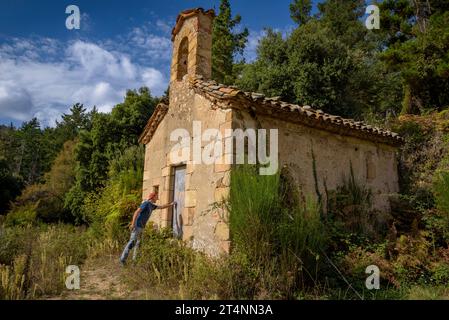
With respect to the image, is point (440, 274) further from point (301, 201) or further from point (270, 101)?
point (270, 101)

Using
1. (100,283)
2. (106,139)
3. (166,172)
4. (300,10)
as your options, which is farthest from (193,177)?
(300,10)

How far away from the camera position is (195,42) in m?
8.41

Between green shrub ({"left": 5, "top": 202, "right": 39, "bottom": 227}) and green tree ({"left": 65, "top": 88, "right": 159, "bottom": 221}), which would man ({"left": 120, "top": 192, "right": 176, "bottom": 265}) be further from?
green tree ({"left": 65, "top": 88, "right": 159, "bottom": 221})

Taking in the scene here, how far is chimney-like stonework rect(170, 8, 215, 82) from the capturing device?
8406mm

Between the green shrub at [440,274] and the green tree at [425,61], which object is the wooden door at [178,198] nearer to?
the green shrub at [440,274]

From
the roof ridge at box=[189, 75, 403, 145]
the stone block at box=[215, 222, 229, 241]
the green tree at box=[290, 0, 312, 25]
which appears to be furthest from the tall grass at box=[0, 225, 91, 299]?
the green tree at box=[290, 0, 312, 25]

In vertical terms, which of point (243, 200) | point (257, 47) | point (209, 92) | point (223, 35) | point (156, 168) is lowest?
point (243, 200)

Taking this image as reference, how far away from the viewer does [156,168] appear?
933cm

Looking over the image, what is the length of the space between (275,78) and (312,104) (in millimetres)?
1956

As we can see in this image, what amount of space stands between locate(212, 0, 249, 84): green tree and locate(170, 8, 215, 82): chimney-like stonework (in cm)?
1138

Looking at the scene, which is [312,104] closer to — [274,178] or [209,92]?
[209,92]

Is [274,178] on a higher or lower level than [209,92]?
lower
